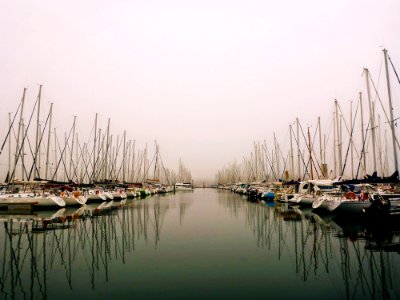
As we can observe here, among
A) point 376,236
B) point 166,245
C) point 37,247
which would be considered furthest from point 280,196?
point 37,247

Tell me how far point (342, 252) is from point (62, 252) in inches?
531

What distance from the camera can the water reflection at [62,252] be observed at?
11.1 m

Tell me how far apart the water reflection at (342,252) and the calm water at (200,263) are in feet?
0.12

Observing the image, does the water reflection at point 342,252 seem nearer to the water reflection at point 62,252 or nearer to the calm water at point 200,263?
the calm water at point 200,263

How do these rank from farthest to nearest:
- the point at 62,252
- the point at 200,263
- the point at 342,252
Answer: the point at 62,252 < the point at 342,252 < the point at 200,263

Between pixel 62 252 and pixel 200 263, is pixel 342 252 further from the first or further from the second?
pixel 62 252

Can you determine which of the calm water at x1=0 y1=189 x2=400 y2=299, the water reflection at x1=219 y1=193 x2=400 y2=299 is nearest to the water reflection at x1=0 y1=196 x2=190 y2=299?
the calm water at x1=0 y1=189 x2=400 y2=299

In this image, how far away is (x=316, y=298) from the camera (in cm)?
967

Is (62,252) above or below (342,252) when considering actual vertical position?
above

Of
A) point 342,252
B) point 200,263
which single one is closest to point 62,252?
point 200,263

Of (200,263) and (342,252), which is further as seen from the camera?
(342,252)

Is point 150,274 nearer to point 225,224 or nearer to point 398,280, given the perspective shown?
point 398,280

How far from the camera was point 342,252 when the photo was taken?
15.5 metres

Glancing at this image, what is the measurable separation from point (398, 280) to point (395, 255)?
387 cm
